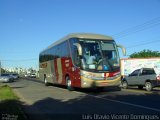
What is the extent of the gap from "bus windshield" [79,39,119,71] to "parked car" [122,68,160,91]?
4.92 metres

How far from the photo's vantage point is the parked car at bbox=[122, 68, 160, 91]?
25.9 m

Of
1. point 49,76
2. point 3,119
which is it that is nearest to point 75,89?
point 49,76

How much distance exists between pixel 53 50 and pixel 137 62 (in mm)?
16070

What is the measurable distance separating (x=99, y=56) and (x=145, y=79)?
6531 millimetres

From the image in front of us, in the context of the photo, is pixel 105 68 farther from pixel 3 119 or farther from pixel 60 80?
pixel 3 119

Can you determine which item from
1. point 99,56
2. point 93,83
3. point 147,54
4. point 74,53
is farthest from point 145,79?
point 147,54

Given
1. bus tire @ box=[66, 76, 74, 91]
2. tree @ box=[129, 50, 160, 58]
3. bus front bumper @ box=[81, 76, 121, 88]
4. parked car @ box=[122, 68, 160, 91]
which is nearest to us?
bus front bumper @ box=[81, 76, 121, 88]

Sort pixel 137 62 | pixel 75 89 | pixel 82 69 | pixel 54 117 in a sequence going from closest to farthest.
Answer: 1. pixel 54 117
2. pixel 82 69
3. pixel 75 89
4. pixel 137 62

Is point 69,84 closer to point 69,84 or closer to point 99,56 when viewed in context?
point 69,84

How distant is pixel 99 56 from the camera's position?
21.8 metres

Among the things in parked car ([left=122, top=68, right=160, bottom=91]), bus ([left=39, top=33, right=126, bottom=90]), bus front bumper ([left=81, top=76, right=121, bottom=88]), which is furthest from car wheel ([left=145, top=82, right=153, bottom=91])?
bus front bumper ([left=81, top=76, right=121, bottom=88])

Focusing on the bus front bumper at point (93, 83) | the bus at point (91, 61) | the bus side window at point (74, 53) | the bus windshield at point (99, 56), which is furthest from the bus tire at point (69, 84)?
the bus windshield at point (99, 56)

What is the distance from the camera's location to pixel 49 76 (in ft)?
105

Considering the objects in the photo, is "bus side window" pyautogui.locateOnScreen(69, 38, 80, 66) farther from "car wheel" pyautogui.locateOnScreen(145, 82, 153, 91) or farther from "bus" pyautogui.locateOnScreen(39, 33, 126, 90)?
"car wheel" pyautogui.locateOnScreen(145, 82, 153, 91)
